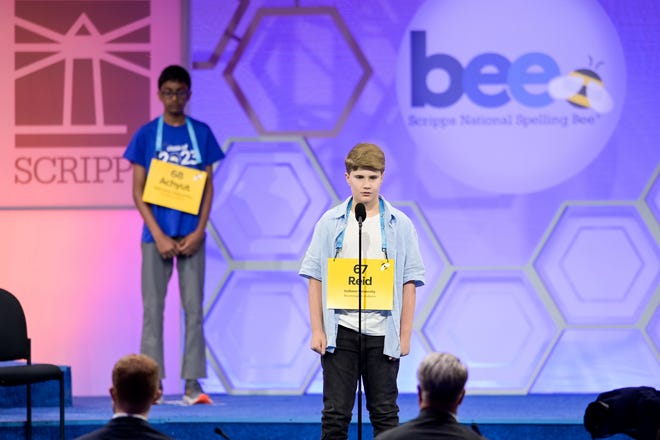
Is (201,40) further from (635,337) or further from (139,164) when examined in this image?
(635,337)

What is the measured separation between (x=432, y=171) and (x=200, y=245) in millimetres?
1507

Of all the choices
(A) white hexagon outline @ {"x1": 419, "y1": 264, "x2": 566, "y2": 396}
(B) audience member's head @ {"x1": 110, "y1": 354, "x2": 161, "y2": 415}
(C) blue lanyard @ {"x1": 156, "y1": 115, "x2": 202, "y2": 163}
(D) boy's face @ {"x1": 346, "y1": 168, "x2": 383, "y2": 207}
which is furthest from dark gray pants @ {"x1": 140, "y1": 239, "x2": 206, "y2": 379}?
(B) audience member's head @ {"x1": 110, "y1": 354, "x2": 161, "y2": 415}

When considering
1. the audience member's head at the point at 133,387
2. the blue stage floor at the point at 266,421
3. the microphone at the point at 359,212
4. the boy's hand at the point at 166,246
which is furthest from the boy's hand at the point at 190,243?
the audience member's head at the point at 133,387

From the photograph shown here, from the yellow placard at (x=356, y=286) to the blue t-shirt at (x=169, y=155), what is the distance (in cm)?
203

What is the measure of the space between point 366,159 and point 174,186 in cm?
205

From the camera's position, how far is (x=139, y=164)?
6.02 meters

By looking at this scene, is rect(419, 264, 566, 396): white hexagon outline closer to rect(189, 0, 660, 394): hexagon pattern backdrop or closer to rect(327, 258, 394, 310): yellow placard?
rect(189, 0, 660, 394): hexagon pattern backdrop

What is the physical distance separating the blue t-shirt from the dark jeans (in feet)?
6.63

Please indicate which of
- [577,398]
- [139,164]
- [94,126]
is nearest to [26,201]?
[94,126]

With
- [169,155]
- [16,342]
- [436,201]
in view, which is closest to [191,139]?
[169,155]

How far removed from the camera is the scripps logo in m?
6.68

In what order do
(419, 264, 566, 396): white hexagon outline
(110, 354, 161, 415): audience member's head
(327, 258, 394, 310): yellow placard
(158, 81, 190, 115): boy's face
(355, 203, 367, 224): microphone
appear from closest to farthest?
(110, 354, 161, 415): audience member's head, (355, 203, 367, 224): microphone, (327, 258, 394, 310): yellow placard, (158, 81, 190, 115): boy's face, (419, 264, 566, 396): white hexagon outline

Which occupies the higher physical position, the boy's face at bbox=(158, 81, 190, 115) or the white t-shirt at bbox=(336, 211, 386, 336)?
the boy's face at bbox=(158, 81, 190, 115)

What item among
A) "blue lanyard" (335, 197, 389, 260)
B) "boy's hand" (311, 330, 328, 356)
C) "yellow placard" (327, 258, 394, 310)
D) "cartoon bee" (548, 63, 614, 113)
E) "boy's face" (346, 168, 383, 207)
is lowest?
"boy's hand" (311, 330, 328, 356)
